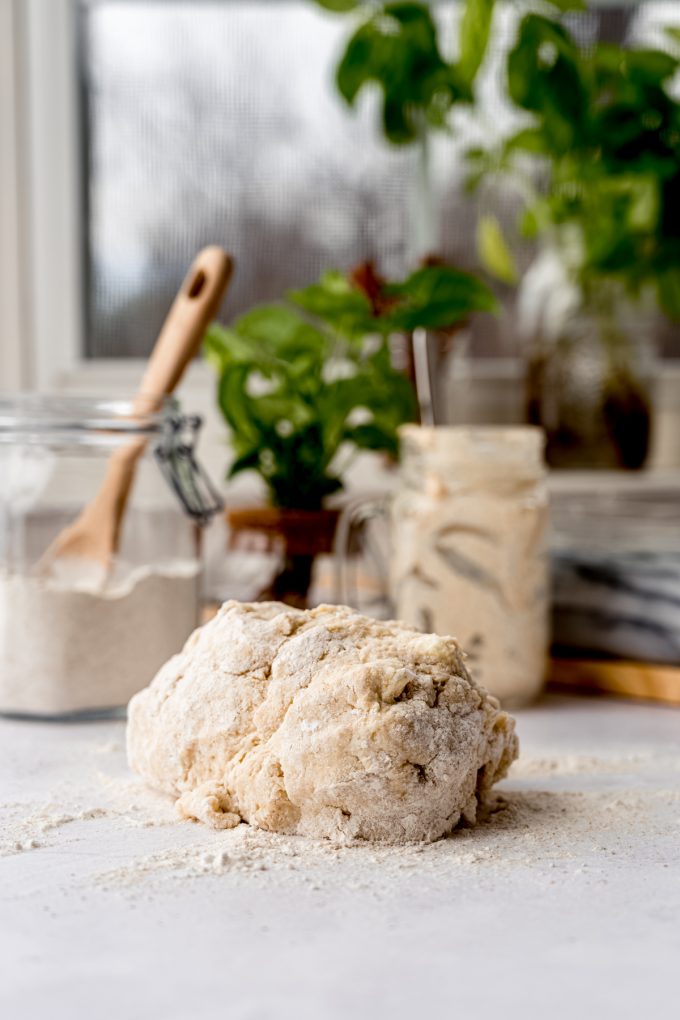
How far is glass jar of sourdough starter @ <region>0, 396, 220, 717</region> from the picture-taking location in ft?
2.97

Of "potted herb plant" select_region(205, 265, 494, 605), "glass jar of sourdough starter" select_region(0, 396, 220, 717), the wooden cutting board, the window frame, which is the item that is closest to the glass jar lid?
"glass jar of sourdough starter" select_region(0, 396, 220, 717)

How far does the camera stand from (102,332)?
1685 millimetres

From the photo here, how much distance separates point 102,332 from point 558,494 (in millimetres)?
675

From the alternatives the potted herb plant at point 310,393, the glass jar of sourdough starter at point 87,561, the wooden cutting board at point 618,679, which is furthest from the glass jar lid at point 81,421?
the wooden cutting board at point 618,679

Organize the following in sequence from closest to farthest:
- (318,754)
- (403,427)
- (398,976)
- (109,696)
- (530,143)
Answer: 1. (398,976)
2. (318,754)
3. (109,696)
4. (403,427)
5. (530,143)

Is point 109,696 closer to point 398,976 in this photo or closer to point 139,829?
point 139,829

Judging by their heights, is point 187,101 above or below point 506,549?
above

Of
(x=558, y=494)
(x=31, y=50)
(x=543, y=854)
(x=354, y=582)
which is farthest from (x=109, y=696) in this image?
(x=31, y=50)

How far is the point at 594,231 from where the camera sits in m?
1.41

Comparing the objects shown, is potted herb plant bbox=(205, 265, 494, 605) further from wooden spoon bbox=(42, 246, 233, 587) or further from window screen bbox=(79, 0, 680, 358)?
window screen bbox=(79, 0, 680, 358)

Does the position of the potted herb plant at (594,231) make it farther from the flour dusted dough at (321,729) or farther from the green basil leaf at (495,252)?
the flour dusted dough at (321,729)

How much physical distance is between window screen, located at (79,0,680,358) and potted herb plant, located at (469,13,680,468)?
0.64 ft

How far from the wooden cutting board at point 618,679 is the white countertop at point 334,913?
260mm

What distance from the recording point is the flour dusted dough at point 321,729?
64 cm
